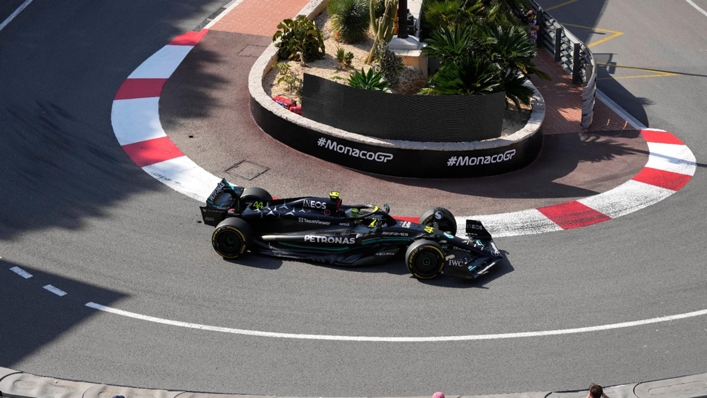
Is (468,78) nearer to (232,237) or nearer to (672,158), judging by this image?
(672,158)

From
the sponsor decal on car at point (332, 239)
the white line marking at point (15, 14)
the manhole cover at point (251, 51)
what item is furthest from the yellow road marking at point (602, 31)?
the white line marking at point (15, 14)

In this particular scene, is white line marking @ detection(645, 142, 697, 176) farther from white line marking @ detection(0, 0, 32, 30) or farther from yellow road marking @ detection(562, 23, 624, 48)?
white line marking @ detection(0, 0, 32, 30)

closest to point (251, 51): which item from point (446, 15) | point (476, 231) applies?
point (446, 15)

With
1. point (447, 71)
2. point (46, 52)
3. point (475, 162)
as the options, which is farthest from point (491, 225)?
point (46, 52)

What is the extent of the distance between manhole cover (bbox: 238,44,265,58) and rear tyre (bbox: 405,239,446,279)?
10.1 m

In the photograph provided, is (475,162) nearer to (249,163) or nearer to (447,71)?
(447,71)

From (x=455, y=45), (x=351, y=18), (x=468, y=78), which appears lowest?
(x=351, y=18)

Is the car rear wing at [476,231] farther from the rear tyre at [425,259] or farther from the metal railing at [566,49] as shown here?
the metal railing at [566,49]

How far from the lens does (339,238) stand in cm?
1281

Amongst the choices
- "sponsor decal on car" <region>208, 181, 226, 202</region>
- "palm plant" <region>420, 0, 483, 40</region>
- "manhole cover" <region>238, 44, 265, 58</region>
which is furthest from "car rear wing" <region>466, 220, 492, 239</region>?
"manhole cover" <region>238, 44, 265, 58</region>

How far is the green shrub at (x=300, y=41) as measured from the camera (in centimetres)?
1962

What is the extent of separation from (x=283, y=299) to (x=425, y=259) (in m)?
2.37

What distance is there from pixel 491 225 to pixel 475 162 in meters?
2.07

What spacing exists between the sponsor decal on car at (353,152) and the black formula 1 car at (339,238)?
114 inches
